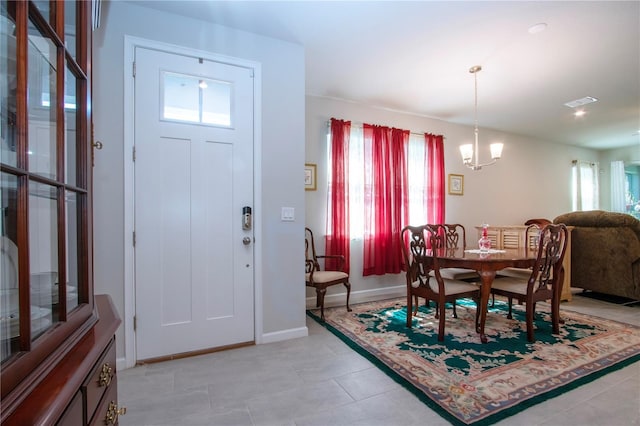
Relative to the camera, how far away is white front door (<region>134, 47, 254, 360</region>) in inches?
90.3

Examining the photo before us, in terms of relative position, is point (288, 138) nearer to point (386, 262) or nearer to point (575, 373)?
point (386, 262)

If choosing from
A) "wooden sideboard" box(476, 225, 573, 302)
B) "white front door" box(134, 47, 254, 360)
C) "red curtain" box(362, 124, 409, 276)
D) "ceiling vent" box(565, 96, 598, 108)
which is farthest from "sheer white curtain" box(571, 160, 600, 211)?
"white front door" box(134, 47, 254, 360)

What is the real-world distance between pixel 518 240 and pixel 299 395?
380 cm

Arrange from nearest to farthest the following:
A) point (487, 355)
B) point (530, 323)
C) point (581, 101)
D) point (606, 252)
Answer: point (487, 355) → point (530, 323) → point (606, 252) → point (581, 101)

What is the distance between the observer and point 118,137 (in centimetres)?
221

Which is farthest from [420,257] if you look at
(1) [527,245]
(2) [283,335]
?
(1) [527,245]

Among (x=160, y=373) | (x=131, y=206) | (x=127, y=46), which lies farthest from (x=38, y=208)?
(x=127, y=46)

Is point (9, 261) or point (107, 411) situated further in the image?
point (107, 411)

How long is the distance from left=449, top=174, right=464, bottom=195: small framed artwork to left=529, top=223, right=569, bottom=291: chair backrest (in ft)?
7.46

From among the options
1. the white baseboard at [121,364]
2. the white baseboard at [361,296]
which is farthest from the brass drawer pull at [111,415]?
the white baseboard at [361,296]

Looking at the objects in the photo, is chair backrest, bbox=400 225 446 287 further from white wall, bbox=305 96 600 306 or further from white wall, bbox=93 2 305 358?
white wall, bbox=305 96 600 306

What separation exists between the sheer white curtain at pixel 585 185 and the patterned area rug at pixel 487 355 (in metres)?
4.64

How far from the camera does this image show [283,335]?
2.70m

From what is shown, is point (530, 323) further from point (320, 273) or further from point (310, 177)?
point (310, 177)
